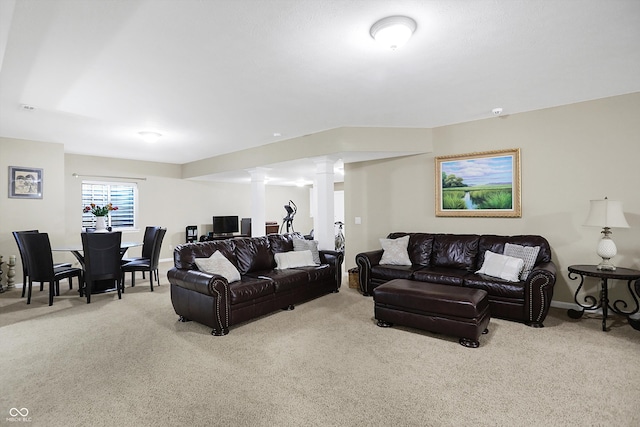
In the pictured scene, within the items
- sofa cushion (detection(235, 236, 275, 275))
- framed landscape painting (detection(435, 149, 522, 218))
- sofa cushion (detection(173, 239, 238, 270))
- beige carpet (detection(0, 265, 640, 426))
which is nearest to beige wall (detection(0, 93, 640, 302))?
framed landscape painting (detection(435, 149, 522, 218))

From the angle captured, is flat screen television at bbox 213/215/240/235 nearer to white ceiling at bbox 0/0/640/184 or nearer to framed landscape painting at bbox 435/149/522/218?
white ceiling at bbox 0/0/640/184

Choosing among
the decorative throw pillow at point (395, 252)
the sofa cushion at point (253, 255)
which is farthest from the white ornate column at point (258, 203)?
the decorative throw pillow at point (395, 252)

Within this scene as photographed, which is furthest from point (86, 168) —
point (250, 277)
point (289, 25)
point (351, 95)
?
point (289, 25)

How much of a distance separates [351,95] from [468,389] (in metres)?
Result: 3.06

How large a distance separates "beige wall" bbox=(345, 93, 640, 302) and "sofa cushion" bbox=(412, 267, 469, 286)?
98 cm

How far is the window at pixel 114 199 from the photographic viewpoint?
7.47m

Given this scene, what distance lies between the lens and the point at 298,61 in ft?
9.61

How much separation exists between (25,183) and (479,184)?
757 cm

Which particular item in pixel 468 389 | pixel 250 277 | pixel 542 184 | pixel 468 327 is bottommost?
pixel 468 389

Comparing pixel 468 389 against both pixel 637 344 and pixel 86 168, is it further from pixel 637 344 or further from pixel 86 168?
pixel 86 168

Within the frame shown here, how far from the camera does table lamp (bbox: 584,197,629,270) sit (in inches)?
139

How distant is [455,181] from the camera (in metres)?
5.15

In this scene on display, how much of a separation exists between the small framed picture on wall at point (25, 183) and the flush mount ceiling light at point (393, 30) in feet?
21.2

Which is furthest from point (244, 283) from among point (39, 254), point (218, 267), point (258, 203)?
point (258, 203)
